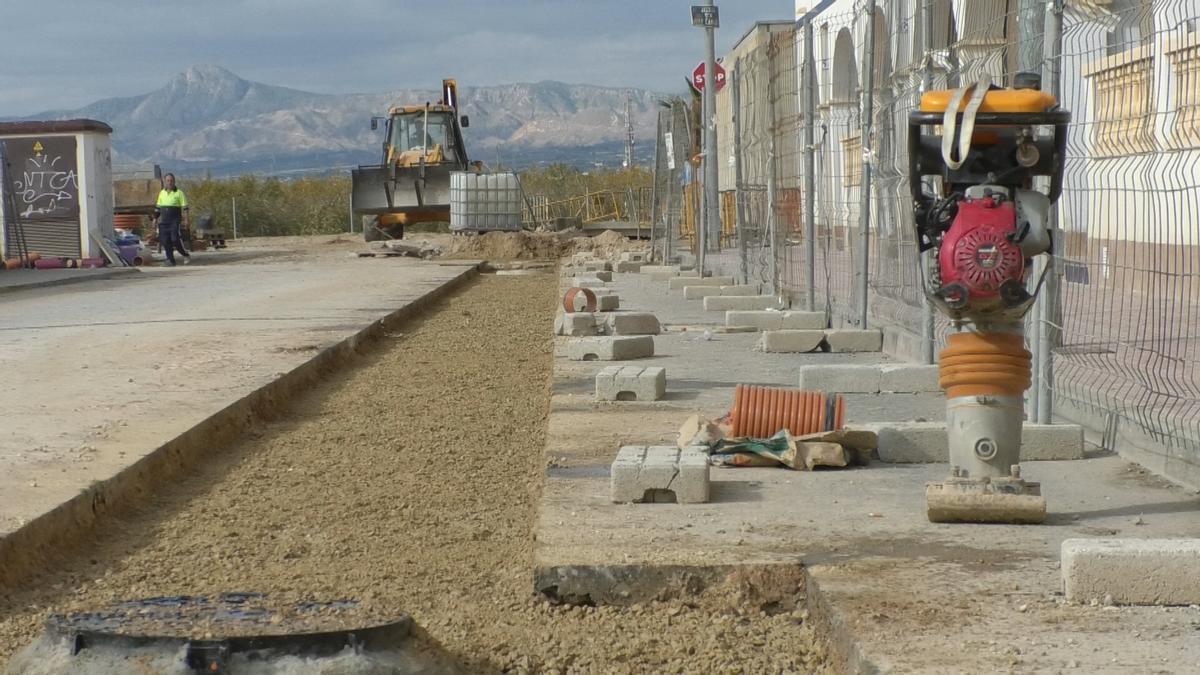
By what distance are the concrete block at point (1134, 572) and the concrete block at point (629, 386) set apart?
4282 mm

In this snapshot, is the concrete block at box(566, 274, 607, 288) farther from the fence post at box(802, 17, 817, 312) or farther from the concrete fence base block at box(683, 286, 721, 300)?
the fence post at box(802, 17, 817, 312)

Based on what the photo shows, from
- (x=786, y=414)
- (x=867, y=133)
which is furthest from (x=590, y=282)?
(x=786, y=414)

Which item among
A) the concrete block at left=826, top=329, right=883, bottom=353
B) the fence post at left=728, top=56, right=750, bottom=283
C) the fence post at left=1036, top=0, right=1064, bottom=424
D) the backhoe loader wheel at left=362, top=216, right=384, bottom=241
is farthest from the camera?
the backhoe loader wheel at left=362, top=216, right=384, bottom=241

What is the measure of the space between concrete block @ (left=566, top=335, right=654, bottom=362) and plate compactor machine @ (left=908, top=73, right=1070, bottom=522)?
541 cm

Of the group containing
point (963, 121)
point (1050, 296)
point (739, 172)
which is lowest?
point (1050, 296)

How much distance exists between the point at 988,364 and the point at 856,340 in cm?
574

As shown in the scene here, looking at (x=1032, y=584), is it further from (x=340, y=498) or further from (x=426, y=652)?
(x=340, y=498)

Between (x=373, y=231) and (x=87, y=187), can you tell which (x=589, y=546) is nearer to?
(x=87, y=187)

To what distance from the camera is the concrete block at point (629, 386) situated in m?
7.89

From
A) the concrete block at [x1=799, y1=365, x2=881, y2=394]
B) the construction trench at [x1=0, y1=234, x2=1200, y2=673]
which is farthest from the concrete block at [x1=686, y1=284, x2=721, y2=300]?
the concrete block at [x1=799, y1=365, x2=881, y2=394]

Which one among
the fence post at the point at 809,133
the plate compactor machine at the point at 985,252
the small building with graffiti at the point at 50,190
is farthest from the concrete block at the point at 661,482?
the small building with graffiti at the point at 50,190

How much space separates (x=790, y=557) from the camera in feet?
14.1

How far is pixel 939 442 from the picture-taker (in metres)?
5.92

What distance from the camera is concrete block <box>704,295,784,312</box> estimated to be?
13656 millimetres
